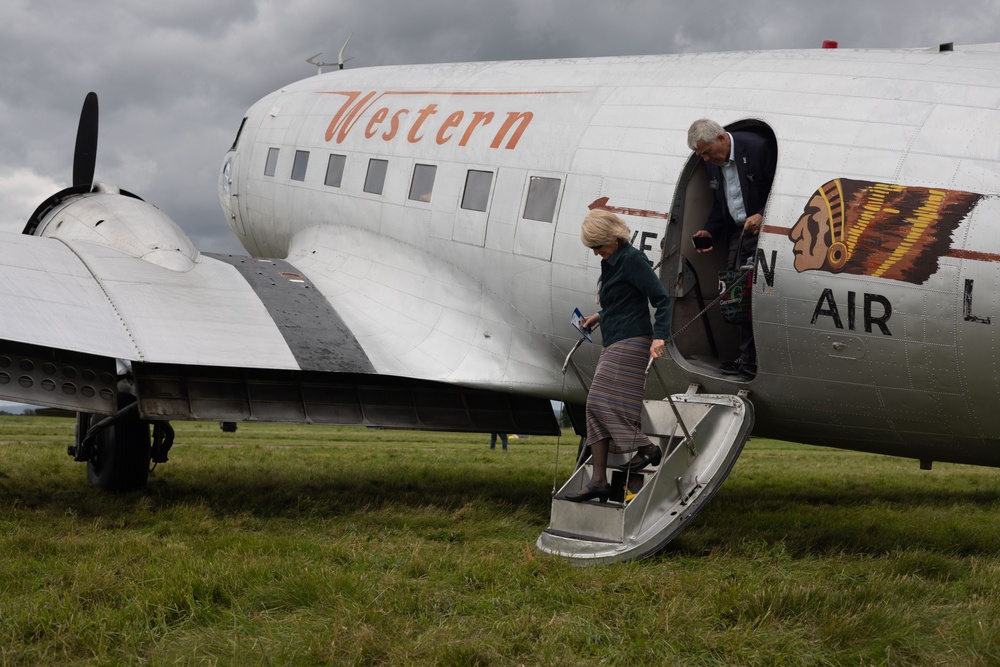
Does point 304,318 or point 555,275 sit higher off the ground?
point 555,275

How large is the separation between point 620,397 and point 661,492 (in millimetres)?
724

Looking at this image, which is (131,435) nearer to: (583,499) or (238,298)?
(238,298)

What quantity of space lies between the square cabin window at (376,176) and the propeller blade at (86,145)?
3675mm

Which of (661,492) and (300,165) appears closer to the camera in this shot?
(661,492)

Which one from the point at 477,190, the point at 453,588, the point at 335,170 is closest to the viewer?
the point at 453,588

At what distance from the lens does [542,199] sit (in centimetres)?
847

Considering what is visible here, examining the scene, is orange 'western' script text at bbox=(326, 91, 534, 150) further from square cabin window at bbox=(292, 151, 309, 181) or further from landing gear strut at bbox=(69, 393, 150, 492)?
landing gear strut at bbox=(69, 393, 150, 492)

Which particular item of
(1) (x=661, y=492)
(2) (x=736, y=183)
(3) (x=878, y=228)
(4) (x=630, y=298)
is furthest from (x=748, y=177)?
(1) (x=661, y=492)

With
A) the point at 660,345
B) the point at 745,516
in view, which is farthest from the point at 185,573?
the point at 745,516

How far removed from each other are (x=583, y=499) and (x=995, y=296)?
290 centimetres

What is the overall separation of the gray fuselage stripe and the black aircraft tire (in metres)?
1.83

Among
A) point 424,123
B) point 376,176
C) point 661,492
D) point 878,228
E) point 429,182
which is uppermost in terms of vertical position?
point 424,123

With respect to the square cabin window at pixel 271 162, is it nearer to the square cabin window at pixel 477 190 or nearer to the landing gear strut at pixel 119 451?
the landing gear strut at pixel 119 451

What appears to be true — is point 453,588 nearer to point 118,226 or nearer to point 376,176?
point 376,176
